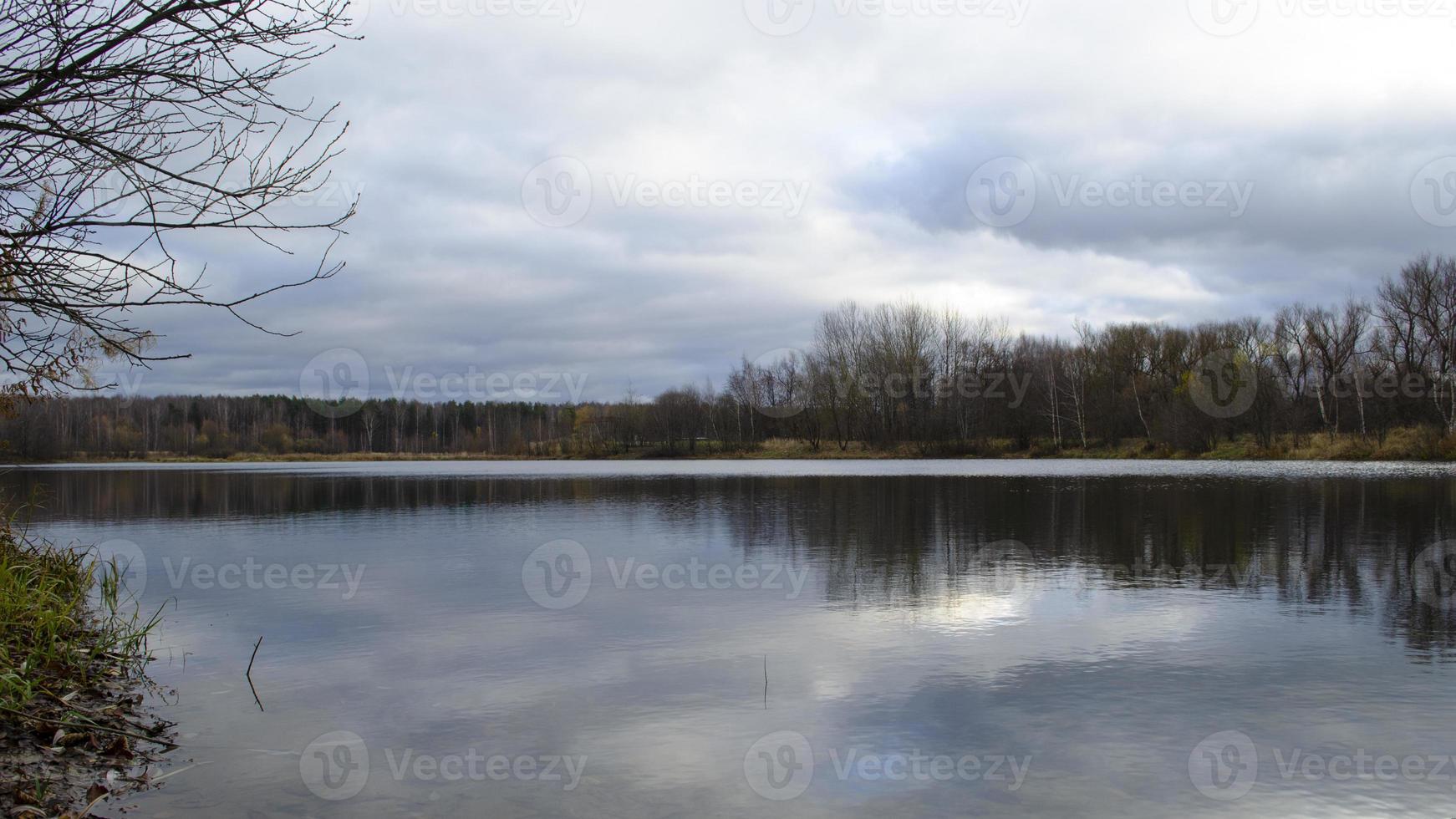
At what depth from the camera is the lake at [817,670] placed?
18.0 ft

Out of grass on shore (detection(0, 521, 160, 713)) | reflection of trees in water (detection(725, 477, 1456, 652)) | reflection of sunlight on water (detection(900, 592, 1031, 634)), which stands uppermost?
grass on shore (detection(0, 521, 160, 713))

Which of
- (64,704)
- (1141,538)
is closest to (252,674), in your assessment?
(64,704)

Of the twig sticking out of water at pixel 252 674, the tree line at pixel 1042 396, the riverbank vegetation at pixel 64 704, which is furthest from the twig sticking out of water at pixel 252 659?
the tree line at pixel 1042 396

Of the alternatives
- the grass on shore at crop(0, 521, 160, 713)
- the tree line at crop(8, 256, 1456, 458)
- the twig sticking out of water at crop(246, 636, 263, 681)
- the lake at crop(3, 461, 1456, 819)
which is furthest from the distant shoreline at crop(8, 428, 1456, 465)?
the grass on shore at crop(0, 521, 160, 713)

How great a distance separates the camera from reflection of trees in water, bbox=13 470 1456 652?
1188 centimetres

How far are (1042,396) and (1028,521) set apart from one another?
5064cm

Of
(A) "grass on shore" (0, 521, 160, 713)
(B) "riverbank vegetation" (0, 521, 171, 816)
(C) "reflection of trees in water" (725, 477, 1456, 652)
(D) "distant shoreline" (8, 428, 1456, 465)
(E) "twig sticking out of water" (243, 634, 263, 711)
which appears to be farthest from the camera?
(D) "distant shoreline" (8, 428, 1456, 465)

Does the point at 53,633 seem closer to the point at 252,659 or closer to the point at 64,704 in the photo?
the point at 64,704

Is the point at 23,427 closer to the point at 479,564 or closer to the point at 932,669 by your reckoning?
the point at 479,564

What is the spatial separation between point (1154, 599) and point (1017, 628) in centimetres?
246

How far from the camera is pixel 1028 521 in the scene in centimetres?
1945

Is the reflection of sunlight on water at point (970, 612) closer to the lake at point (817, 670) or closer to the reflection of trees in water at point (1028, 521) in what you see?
the lake at point (817, 670)

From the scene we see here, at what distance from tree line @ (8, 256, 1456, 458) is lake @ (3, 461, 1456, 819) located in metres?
36.9

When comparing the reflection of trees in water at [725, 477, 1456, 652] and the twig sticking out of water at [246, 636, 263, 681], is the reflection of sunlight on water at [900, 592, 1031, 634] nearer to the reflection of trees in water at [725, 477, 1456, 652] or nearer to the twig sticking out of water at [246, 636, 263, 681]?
the reflection of trees in water at [725, 477, 1456, 652]
